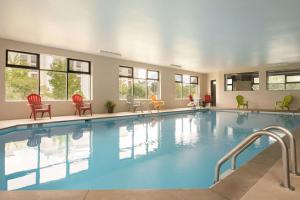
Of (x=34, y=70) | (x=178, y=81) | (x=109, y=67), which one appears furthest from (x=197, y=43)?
(x=178, y=81)

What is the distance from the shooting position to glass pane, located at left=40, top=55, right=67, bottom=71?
7778mm

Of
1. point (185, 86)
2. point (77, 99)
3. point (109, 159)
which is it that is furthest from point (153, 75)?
point (109, 159)

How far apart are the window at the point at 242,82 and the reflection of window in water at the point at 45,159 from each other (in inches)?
465

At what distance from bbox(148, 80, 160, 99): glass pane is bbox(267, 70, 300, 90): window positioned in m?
6.76

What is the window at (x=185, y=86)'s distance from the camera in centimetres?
1410

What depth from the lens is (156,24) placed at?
5133 millimetres

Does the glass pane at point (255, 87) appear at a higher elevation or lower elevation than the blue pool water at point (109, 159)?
higher

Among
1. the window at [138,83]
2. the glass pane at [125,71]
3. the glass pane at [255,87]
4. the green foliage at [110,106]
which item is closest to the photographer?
the green foliage at [110,106]

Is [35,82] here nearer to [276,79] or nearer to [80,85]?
[80,85]

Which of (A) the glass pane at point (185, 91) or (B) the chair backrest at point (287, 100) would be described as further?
(A) the glass pane at point (185, 91)

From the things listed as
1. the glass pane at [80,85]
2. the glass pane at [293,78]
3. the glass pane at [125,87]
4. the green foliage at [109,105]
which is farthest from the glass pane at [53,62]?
the glass pane at [293,78]

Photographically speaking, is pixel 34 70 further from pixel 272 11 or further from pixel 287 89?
pixel 287 89

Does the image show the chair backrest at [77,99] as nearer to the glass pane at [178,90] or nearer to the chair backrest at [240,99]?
the glass pane at [178,90]

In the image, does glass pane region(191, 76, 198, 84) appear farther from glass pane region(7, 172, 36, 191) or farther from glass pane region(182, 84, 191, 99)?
glass pane region(7, 172, 36, 191)
